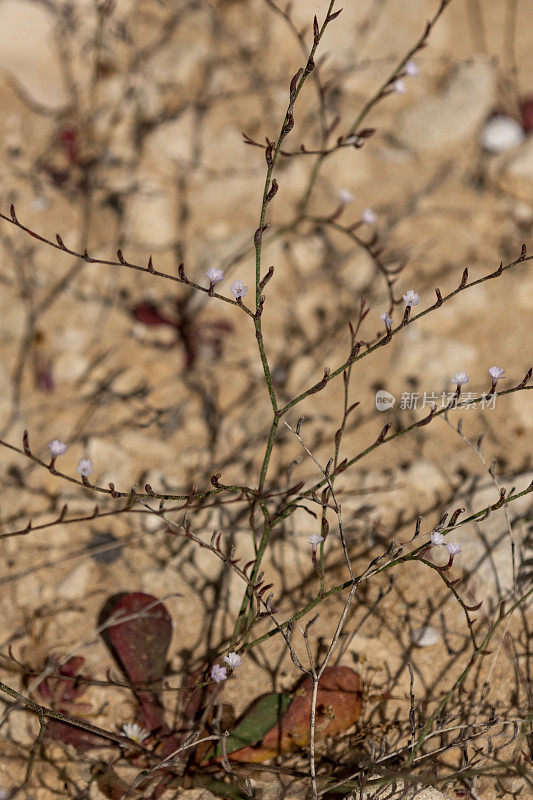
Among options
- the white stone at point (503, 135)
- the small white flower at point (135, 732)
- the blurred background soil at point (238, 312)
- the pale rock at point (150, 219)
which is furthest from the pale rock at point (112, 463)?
the white stone at point (503, 135)

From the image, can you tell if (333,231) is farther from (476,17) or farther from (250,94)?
(476,17)

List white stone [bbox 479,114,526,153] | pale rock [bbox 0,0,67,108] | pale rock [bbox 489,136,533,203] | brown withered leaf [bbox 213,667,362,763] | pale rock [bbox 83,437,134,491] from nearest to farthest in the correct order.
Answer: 1. brown withered leaf [bbox 213,667,362,763]
2. pale rock [bbox 83,437,134,491]
3. pale rock [bbox 489,136,533,203]
4. white stone [bbox 479,114,526,153]
5. pale rock [bbox 0,0,67,108]

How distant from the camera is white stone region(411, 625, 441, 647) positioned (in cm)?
199

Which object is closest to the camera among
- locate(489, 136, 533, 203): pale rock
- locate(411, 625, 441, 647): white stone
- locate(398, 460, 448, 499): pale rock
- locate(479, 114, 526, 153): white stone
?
locate(411, 625, 441, 647): white stone

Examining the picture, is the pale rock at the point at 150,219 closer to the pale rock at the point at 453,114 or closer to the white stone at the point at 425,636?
the pale rock at the point at 453,114

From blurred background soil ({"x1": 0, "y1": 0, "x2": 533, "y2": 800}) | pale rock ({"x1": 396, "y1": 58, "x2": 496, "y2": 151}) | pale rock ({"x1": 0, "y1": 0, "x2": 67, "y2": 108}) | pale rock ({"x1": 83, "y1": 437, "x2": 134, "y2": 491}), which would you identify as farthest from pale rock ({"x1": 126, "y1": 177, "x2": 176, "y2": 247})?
pale rock ({"x1": 396, "y1": 58, "x2": 496, "y2": 151})

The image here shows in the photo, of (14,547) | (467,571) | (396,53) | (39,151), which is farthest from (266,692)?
(396,53)

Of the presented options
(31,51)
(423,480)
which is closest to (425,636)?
(423,480)

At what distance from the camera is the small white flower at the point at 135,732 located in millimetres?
1918

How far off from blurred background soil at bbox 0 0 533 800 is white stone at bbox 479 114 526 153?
8 centimetres

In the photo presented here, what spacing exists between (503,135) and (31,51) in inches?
86.3

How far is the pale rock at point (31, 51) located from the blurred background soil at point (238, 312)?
10mm

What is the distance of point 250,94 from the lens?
3.49 metres

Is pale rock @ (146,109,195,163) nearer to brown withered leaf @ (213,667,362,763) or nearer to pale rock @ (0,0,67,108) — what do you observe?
pale rock @ (0,0,67,108)
